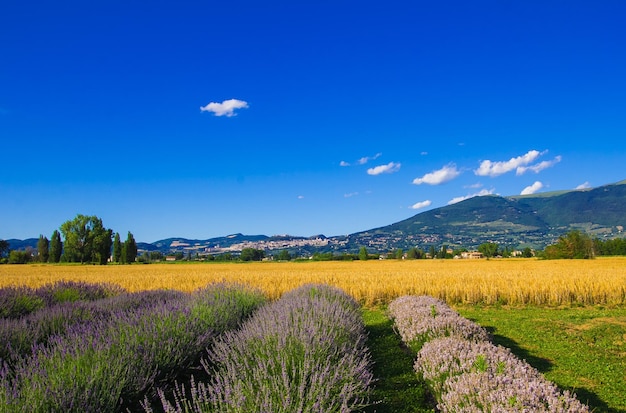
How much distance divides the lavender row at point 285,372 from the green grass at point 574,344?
3.01m

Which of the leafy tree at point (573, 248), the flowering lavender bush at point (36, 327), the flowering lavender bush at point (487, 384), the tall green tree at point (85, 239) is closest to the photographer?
the flowering lavender bush at point (487, 384)

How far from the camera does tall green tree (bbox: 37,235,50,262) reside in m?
94.1

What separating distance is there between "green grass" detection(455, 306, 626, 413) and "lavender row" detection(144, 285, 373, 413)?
3013 mm

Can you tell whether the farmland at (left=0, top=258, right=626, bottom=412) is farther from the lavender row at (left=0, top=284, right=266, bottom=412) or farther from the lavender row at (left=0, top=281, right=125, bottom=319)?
the lavender row at (left=0, top=281, right=125, bottom=319)

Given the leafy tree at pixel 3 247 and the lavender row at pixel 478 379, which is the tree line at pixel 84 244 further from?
the lavender row at pixel 478 379

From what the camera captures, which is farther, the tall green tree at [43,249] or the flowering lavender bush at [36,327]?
the tall green tree at [43,249]

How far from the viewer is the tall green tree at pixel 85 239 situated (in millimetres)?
80250

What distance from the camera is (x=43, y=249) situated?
9419 centimetres

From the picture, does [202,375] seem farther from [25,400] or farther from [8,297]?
[8,297]

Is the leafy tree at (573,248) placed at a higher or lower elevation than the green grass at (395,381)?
lower

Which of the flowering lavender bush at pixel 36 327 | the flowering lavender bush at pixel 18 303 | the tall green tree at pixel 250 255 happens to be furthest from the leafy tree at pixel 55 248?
the flowering lavender bush at pixel 36 327

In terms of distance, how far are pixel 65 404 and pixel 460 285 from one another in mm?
16512

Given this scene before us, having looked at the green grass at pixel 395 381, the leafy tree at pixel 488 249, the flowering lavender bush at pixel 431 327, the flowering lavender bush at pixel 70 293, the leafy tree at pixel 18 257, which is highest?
the leafy tree at pixel 18 257

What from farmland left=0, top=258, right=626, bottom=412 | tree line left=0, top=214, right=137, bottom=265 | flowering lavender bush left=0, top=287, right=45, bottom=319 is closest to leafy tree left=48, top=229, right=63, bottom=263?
tree line left=0, top=214, right=137, bottom=265
